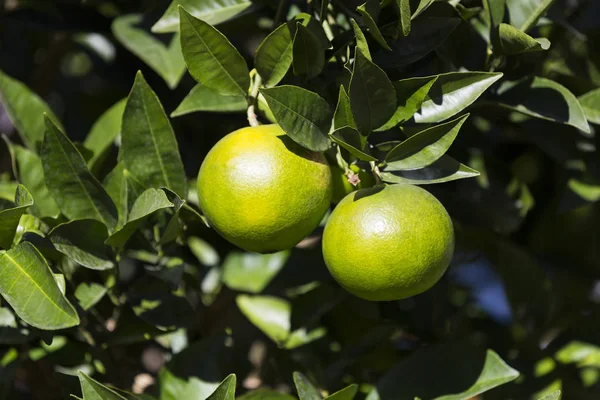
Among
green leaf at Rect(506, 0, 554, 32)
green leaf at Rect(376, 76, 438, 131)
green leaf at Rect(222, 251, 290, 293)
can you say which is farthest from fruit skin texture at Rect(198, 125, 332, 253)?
green leaf at Rect(222, 251, 290, 293)

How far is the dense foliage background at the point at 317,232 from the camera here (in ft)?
3.02

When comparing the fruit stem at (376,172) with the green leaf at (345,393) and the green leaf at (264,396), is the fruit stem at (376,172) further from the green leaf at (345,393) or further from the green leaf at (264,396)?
the green leaf at (264,396)

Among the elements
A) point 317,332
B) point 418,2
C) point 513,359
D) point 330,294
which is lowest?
point 513,359

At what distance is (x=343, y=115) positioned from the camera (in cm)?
86

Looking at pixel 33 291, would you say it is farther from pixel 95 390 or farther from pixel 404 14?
pixel 404 14

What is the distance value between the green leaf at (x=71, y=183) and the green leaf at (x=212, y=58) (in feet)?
0.70

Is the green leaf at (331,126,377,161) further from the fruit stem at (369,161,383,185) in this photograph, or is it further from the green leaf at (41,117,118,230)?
the green leaf at (41,117,118,230)

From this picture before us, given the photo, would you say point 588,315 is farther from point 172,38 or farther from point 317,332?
point 172,38

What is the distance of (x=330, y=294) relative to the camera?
126 cm

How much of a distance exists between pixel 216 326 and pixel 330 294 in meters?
0.39

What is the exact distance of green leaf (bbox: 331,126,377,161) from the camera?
0.83m

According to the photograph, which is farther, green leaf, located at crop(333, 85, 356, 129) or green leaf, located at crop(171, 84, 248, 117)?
green leaf, located at crop(171, 84, 248, 117)

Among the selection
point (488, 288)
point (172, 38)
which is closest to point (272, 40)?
point (172, 38)

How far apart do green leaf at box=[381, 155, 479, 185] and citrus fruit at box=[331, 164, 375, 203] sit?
3 centimetres
